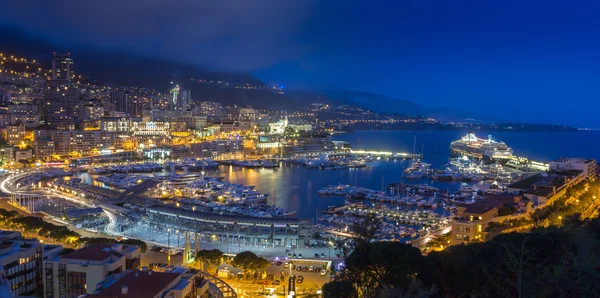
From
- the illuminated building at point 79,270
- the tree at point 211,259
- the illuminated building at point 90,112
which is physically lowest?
the tree at point 211,259

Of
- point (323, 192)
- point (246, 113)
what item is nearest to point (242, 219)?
point (323, 192)

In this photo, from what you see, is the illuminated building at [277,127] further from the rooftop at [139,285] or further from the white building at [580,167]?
the rooftop at [139,285]

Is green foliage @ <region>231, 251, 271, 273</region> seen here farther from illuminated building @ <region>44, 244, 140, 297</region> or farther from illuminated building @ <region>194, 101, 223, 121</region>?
illuminated building @ <region>194, 101, 223, 121</region>

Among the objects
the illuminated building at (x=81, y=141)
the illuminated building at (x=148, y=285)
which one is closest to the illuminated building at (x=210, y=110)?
the illuminated building at (x=81, y=141)

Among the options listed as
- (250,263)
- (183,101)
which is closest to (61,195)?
(250,263)

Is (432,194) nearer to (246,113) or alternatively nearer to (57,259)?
(57,259)

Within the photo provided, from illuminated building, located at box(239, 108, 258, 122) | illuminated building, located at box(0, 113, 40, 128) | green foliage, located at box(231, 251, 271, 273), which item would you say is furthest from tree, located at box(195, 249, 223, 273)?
illuminated building, located at box(239, 108, 258, 122)

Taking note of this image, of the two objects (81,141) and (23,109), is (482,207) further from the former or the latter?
(23,109)

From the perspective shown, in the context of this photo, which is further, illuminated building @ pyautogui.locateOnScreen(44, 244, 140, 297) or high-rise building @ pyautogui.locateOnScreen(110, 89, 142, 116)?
high-rise building @ pyautogui.locateOnScreen(110, 89, 142, 116)
